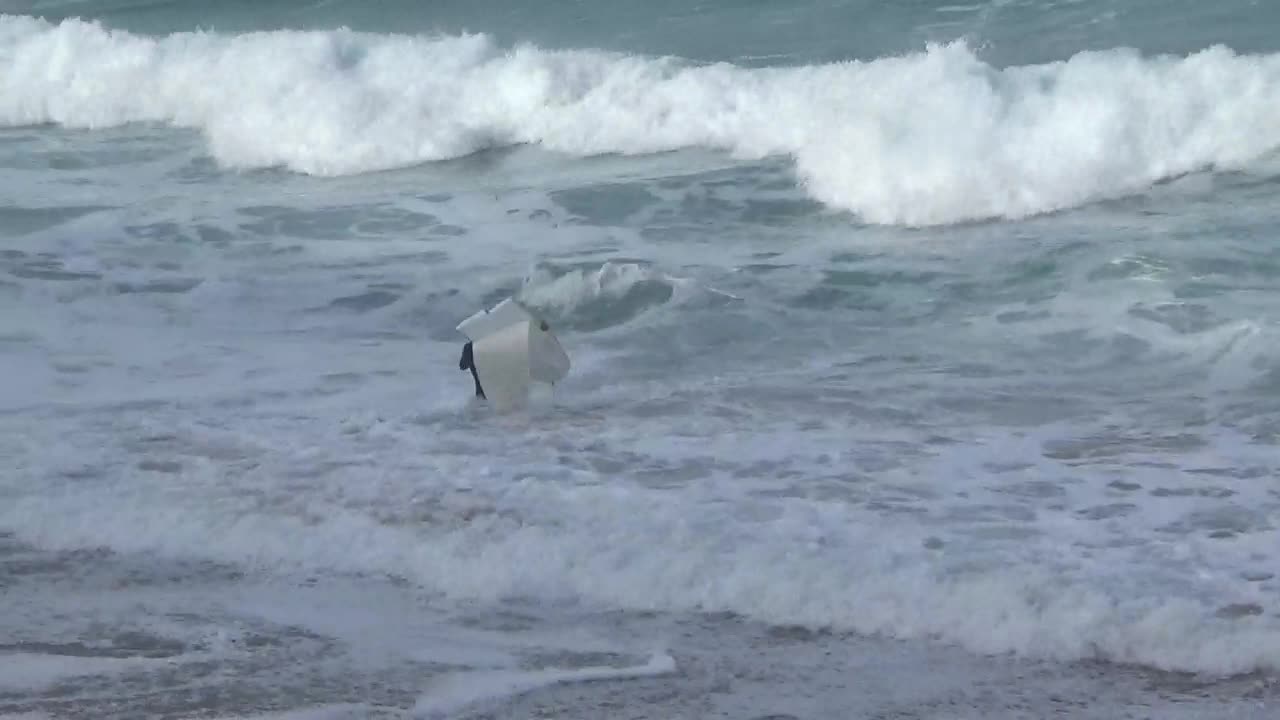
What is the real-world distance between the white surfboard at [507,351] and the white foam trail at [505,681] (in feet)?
8.53

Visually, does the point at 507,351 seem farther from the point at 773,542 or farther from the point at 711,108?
the point at 711,108

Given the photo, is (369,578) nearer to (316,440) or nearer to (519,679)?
(519,679)

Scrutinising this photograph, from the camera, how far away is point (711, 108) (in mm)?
14500

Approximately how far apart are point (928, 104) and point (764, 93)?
1.80 metres

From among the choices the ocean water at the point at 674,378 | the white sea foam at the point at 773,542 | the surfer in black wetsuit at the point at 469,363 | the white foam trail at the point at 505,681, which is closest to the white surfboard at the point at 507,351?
the surfer in black wetsuit at the point at 469,363

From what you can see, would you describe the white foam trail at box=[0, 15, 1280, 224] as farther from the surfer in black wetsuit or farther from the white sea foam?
the white sea foam

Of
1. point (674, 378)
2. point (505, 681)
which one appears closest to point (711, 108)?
point (674, 378)

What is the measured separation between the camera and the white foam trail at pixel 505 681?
17.1 feet

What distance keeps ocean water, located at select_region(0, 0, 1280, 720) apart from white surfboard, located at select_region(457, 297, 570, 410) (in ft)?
0.63

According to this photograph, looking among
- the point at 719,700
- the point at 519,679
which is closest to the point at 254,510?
the point at 519,679

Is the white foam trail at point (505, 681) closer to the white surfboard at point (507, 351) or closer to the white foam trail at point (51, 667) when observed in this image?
the white foam trail at point (51, 667)

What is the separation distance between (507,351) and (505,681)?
8.87ft

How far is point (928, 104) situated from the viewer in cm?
1304

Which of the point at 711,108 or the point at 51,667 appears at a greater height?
the point at 711,108
